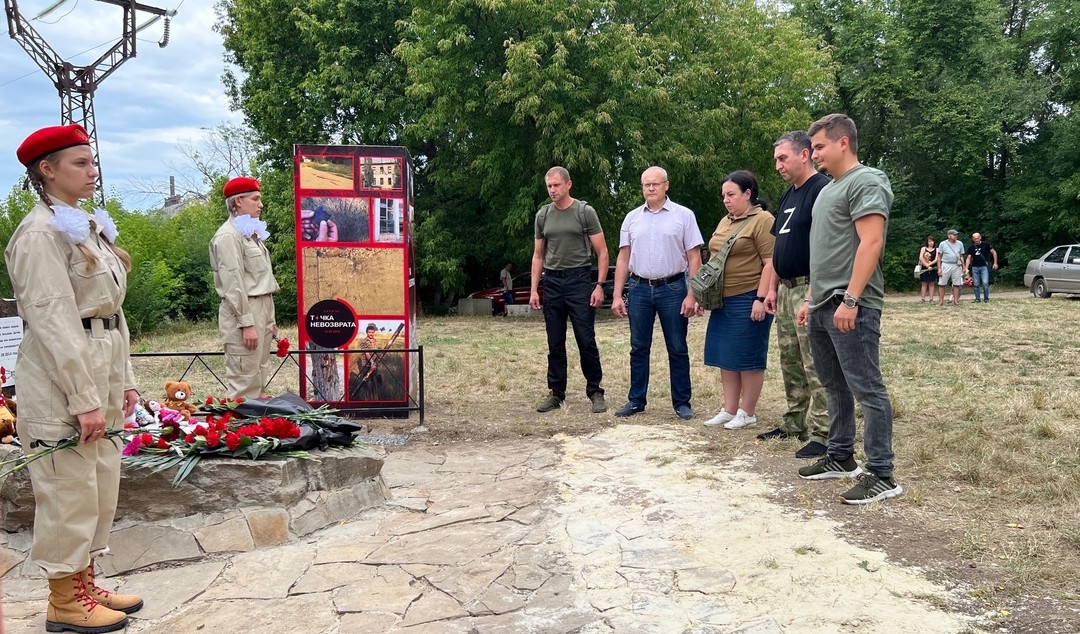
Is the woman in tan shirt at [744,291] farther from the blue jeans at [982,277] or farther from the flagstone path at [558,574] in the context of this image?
the blue jeans at [982,277]

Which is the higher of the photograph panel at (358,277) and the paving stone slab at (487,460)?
the photograph panel at (358,277)

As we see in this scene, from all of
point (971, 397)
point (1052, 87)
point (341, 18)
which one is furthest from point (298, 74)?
point (1052, 87)

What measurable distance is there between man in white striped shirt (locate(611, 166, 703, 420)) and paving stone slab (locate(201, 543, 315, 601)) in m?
3.39

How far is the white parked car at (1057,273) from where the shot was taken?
1964 centimetres

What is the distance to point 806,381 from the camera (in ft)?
18.0

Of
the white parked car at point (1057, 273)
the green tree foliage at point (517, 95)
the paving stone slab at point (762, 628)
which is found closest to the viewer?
the paving stone slab at point (762, 628)

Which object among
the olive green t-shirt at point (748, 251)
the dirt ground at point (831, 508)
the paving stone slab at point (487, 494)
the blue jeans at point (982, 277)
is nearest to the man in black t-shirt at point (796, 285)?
the dirt ground at point (831, 508)

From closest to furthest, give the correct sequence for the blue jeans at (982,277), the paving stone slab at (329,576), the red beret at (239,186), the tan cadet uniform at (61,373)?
the tan cadet uniform at (61,373) → the paving stone slab at (329,576) → the red beret at (239,186) → the blue jeans at (982,277)

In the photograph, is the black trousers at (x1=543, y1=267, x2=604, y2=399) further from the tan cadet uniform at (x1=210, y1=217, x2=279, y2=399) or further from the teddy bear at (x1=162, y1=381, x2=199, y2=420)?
the teddy bear at (x1=162, y1=381, x2=199, y2=420)

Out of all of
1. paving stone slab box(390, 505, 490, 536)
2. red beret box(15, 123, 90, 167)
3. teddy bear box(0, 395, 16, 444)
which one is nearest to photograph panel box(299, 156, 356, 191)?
teddy bear box(0, 395, 16, 444)

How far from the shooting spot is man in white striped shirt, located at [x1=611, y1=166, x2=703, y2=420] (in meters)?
6.38

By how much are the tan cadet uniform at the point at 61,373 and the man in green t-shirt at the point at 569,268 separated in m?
4.01

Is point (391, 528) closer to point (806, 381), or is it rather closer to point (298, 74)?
point (806, 381)

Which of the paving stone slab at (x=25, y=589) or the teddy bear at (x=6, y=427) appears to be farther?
the teddy bear at (x=6, y=427)
